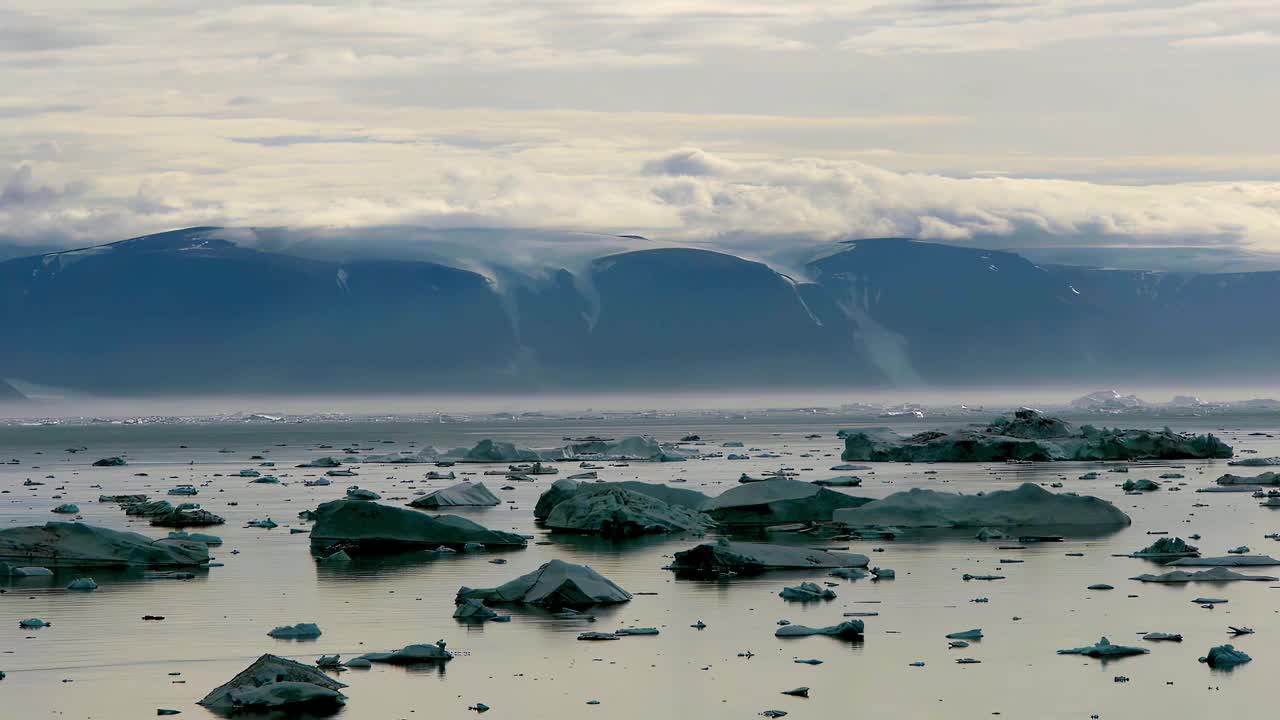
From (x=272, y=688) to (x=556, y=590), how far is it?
20.2 ft

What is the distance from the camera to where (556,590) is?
19953 millimetres

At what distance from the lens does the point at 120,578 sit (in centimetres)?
2305

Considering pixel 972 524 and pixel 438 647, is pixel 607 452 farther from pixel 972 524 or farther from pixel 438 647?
pixel 438 647

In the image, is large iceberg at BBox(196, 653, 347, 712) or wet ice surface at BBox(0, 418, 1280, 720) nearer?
large iceberg at BBox(196, 653, 347, 712)

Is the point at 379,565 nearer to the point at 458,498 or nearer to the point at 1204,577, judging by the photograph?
the point at 1204,577

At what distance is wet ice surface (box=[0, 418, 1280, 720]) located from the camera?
→ 1447cm

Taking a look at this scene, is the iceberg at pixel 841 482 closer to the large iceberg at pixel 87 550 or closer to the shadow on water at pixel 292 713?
the large iceberg at pixel 87 550

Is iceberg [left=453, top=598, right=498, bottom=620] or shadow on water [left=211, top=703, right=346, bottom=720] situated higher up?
iceberg [left=453, top=598, right=498, bottom=620]

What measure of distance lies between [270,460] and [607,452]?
13381 millimetres

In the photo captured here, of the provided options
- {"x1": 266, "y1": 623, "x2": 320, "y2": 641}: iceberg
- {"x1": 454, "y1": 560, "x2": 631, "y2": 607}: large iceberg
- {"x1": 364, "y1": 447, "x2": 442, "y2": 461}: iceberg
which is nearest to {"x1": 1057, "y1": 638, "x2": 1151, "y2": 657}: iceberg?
{"x1": 454, "y1": 560, "x2": 631, "y2": 607}: large iceberg

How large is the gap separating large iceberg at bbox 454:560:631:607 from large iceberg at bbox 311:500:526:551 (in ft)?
22.8

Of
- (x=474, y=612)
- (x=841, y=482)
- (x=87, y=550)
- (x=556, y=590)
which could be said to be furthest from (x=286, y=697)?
(x=841, y=482)

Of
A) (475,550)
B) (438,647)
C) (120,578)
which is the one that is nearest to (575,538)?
(475,550)

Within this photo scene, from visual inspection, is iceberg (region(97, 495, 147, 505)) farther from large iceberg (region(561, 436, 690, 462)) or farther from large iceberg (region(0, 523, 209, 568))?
large iceberg (region(561, 436, 690, 462))
